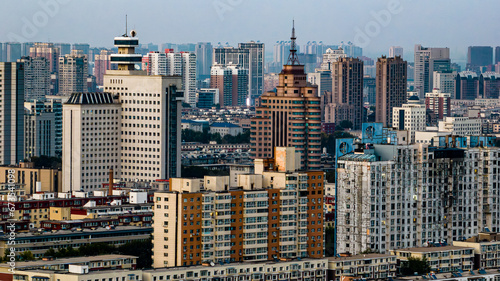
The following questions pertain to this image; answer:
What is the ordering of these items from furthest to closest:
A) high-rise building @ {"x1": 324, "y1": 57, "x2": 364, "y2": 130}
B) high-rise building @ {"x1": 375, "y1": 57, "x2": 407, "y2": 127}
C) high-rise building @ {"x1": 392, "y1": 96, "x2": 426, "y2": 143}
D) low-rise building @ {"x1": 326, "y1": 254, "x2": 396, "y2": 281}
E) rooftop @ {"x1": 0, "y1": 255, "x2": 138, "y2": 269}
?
high-rise building @ {"x1": 324, "y1": 57, "x2": 364, "y2": 130}
high-rise building @ {"x1": 375, "y1": 57, "x2": 407, "y2": 127}
high-rise building @ {"x1": 392, "y1": 96, "x2": 426, "y2": 143}
low-rise building @ {"x1": 326, "y1": 254, "x2": 396, "y2": 281}
rooftop @ {"x1": 0, "y1": 255, "x2": 138, "y2": 269}

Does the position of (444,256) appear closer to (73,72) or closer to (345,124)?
(345,124)

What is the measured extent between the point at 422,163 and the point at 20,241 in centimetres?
1752

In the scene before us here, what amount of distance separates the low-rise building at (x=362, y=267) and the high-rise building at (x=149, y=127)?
3326 cm

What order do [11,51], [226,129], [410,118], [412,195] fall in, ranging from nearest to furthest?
[412,195], [410,118], [226,129], [11,51]

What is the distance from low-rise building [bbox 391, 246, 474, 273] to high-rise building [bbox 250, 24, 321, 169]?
42.5 meters

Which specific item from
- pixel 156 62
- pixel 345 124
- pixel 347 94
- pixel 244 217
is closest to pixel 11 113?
pixel 244 217

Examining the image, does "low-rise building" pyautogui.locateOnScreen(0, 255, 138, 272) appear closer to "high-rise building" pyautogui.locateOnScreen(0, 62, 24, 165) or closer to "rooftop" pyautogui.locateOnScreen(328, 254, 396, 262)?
"rooftop" pyautogui.locateOnScreen(328, 254, 396, 262)

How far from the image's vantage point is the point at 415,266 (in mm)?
58188

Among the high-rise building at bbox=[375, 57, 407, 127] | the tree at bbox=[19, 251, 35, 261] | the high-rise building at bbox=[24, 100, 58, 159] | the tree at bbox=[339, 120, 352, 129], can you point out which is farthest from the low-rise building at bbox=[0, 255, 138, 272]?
the tree at bbox=[339, 120, 352, 129]

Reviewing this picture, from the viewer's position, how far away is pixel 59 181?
89625 millimetres

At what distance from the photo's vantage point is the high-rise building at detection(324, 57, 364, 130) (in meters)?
178

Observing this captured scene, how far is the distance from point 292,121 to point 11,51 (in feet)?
243

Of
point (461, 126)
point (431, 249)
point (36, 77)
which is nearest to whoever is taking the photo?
point (431, 249)

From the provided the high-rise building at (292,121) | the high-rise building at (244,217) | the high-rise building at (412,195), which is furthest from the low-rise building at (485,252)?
the high-rise building at (292,121)
